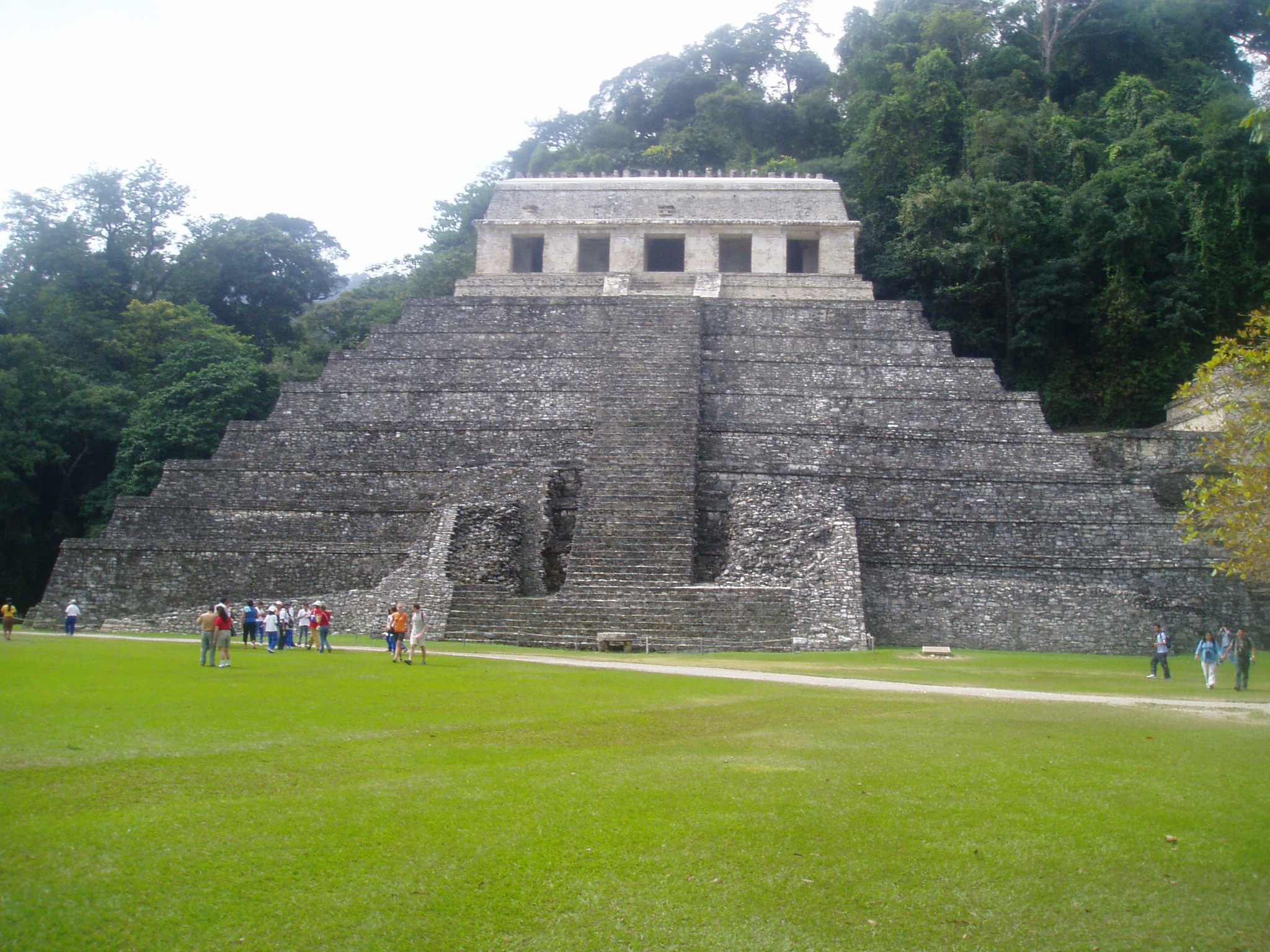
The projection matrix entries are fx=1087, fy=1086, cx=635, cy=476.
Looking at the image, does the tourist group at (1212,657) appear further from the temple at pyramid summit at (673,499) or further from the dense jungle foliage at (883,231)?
the dense jungle foliage at (883,231)

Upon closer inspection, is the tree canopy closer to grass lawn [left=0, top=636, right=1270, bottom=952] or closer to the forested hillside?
the forested hillside

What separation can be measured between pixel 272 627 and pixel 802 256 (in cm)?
2182

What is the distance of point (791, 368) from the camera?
2455 cm

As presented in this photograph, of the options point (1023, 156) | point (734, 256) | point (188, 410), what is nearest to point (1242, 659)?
point (734, 256)

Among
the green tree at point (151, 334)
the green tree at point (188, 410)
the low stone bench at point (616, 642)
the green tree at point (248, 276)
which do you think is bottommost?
the low stone bench at point (616, 642)

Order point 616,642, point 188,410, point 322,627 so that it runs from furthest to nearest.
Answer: point 188,410, point 616,642, point 322,627

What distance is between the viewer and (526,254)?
32.2 metres

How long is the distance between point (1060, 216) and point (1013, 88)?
10.1 metres

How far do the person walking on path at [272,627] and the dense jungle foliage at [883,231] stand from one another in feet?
46.2

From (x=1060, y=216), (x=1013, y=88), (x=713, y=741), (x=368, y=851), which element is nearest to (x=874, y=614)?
(x=713, y=741)

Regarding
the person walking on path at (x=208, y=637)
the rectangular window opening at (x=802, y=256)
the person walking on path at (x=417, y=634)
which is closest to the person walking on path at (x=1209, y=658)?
the person walking on path at (x=417, y=634)

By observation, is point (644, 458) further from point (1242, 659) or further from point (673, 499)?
point (1242, 659)

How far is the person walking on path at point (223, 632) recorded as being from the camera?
11.8 m

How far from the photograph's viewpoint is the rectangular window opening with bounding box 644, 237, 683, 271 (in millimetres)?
32625
